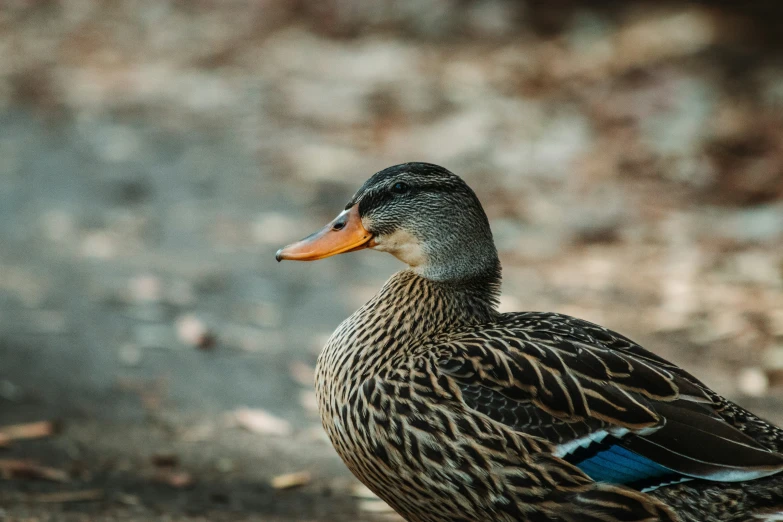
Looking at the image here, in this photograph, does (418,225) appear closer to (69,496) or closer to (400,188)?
(400,188)

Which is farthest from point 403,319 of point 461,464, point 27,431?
point 27,431

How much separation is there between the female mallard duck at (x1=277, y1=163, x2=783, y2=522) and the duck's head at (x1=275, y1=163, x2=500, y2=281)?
22 centimetres

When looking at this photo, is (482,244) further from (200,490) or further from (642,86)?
(642,86)

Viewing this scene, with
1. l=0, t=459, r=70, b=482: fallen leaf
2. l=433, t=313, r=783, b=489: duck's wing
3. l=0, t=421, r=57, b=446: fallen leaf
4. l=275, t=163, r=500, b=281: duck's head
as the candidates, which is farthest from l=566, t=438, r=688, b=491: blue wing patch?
l=0, t=421, r=57, b=446: fallen leaf

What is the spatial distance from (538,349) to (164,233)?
4988 millimetres

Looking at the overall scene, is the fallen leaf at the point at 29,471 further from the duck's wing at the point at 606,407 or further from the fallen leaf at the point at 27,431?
the duck's wing at the point at 606,407

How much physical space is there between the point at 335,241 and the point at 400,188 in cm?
30

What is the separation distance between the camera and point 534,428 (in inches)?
135

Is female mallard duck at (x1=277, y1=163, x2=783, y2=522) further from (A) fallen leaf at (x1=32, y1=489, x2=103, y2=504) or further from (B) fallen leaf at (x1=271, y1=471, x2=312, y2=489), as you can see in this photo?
(A) fallen leaf at (x1=32, y1=489, x2=103, y2=504)

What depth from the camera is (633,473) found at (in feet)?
10.9

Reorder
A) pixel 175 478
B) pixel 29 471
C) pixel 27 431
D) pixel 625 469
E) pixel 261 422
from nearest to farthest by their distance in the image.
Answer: pixel 625 469 → pixel 29 471 → pixel 175 478 → pixel 27 431 → pixel 261 422

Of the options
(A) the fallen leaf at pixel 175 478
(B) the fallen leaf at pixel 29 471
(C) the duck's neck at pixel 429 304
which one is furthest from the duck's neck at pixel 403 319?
(B) the fallen leaf at pixel 29 471

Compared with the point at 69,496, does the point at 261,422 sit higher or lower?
higher

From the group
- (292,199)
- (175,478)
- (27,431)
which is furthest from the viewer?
(292,199)
